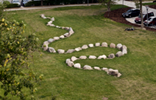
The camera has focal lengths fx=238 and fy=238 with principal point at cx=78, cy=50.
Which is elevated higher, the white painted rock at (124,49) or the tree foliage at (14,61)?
the tree foliage at (14,61)

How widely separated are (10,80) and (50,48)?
657 inches

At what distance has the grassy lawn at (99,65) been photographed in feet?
56.5

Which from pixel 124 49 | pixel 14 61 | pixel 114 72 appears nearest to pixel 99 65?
pixel 114 72

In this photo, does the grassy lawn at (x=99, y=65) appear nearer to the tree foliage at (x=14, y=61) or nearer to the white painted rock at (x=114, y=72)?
the white painted rock at (x=114, y=72)

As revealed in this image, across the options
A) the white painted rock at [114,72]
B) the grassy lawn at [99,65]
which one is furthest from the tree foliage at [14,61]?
the white painted rock at [114,72]

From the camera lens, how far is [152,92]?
688 inches

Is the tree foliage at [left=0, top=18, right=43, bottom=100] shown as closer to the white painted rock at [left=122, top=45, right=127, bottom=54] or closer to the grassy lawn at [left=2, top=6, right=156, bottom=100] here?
the grassy lawn at [left=2, top=6, right=156, bottom=100]

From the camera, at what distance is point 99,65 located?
74.1 ft

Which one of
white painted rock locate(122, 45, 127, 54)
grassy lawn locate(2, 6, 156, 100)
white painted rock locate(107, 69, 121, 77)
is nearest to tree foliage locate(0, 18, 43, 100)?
grassy lawn locate(2, 6, 156, 100)

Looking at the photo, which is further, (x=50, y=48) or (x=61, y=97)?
(x=50, y=48)

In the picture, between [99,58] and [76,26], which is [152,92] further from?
[76,26]

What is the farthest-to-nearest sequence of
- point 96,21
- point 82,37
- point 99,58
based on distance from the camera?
point 96,21 < point 82,37 < point 99,58

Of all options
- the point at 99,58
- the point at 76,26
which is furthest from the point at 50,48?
the point at 76,26

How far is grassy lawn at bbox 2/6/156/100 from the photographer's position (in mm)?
17219
